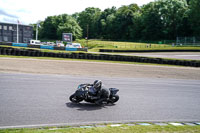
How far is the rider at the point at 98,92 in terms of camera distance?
793cm

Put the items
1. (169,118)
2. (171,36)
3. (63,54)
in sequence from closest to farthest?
(169,118) < (63,54) < (171,36)

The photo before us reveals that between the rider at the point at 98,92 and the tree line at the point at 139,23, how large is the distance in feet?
177

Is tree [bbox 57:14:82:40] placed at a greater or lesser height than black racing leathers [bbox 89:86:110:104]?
greater

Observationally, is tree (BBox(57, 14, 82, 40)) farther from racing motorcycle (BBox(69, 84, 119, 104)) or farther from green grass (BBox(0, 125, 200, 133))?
green grass (BBox(0, 125, 200, 133))

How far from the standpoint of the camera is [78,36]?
96.0 metres

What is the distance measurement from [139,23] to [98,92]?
91.7 metres

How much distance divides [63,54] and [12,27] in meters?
51.8

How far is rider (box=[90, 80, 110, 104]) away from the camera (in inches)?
312

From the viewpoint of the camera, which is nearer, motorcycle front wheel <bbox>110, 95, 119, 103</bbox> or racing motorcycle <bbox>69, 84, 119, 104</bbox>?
racing motorcycle <bbox>69, 84, 119, 104</bbox>

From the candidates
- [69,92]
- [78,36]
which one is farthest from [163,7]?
[69,92]

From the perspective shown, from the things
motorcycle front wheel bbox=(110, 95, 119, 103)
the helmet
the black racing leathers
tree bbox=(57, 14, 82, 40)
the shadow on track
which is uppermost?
tree bbox=(57, 14, 82, 40)

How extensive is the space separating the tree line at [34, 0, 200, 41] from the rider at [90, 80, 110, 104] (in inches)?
2128

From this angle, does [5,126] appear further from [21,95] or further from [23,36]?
[23,36]

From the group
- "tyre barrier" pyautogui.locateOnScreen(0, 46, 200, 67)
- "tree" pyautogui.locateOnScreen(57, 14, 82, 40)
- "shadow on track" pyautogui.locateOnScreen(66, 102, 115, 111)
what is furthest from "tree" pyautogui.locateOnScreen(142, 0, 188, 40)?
"shadow on track" pyautogui.locateOnScreen(66, 102, 115, 111)
